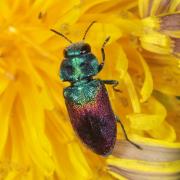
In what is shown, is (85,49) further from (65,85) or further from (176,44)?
(176,44)

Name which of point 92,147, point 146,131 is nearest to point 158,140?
point 146,131

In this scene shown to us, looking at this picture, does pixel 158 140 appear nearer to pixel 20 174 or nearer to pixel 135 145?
pixel 135 145

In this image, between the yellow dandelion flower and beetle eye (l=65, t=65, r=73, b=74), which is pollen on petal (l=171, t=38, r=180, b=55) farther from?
beetle eye (l=65, t=65, r=73, b=74)

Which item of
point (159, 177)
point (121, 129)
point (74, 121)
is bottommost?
point (159, 177)

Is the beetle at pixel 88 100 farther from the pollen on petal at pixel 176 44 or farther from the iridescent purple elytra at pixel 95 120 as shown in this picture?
the pollen on petal at pixel 176 44

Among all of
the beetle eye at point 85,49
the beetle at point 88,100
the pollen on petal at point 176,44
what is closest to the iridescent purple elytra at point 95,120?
the beetle at point 88,100

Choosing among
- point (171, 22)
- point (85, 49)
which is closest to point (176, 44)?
point (171, 22)
